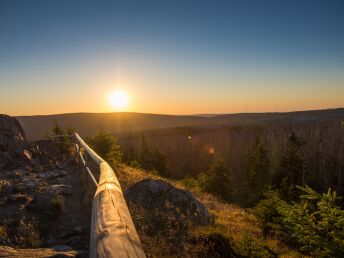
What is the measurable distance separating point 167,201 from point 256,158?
34.4 m

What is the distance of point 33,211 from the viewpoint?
8375 millimetres

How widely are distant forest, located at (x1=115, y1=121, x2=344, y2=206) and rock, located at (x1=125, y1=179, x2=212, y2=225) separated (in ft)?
14.4

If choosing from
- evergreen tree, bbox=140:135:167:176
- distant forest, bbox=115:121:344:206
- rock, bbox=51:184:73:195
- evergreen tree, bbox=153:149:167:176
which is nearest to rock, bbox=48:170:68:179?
rock, bbox=51:184:73:195

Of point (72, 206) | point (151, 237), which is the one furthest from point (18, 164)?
point (151, 237)

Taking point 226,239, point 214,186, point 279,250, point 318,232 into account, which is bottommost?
point 214,186

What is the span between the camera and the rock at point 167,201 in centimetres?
877

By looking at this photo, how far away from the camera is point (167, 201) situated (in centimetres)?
884

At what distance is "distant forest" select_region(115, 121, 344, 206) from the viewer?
131ft

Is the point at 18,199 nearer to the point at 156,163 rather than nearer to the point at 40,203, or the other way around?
the point at 40,203

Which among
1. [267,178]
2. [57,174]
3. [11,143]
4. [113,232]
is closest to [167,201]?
[57,174]

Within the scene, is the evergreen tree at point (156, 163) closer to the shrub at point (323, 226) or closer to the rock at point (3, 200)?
the rock at point (3, 200)

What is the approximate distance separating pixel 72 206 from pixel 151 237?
3174 mm

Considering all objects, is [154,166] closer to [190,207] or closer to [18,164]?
[18,164]

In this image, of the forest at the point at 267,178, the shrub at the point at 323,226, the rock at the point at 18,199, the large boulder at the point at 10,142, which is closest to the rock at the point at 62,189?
the rock at the point at 18,199
